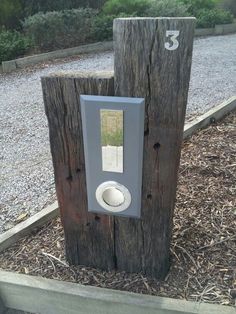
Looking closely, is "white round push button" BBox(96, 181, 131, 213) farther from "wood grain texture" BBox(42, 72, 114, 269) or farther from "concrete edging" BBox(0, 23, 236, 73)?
"concrete edging" BBox(0, 23, 236, 73)

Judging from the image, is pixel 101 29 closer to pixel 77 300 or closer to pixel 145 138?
pixel 145 138

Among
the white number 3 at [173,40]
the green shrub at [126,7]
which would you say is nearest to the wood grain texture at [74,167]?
the white number 3 at [173,40]

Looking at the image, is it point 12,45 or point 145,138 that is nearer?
point 145,138

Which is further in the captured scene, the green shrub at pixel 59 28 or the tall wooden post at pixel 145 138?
the green shrub at pixel 59 28

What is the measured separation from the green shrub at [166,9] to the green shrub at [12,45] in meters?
3.66

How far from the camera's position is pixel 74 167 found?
68.8 inches

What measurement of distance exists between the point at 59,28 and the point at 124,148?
7505 millimetres

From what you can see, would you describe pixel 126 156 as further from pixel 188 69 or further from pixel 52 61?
pixel 52 61

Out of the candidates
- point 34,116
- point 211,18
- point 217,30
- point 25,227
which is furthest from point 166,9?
point 25,227

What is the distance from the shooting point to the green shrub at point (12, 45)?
753cm

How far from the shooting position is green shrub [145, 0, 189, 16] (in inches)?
388

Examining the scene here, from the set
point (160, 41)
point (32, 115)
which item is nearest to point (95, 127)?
point (160, 41)

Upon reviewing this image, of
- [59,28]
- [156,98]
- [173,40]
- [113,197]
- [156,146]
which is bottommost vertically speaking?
[59,28]

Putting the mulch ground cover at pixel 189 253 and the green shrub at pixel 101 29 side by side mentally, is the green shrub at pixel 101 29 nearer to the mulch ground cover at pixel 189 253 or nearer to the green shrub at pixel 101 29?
the green shrub at pixel 101 29
